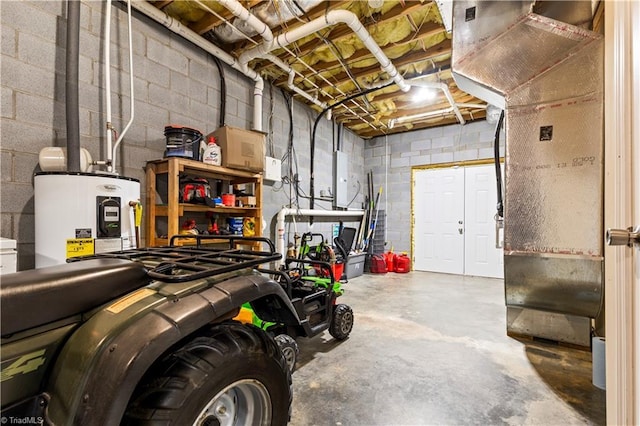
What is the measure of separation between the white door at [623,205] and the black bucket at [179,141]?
275 cm

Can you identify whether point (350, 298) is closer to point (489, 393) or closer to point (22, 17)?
point (489, 393)

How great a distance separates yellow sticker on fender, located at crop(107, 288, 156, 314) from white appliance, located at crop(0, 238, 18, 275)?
3.57 feet

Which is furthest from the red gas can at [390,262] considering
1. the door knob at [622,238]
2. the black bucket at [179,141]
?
the door knob at [622,238]

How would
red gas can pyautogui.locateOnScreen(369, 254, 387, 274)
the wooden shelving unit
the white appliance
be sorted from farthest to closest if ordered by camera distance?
red gas can pyautogui.locateOnScreen(369, 254, 387, 274), the wooden shelving unit, the white appliance

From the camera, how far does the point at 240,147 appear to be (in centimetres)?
292

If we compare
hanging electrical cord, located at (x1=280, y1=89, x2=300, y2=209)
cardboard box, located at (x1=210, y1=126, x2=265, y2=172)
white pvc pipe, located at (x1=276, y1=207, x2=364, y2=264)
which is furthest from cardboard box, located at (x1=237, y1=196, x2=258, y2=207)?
hanging electrical cord, located at (x1=280, y1=89, x2=300, y2=209)

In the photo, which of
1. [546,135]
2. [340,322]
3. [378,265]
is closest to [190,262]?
[340,322]

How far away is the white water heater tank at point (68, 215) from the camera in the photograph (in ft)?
5.77

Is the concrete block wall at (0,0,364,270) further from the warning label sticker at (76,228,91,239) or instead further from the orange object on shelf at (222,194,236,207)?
the orange object on shelf at (222,194,236,207)

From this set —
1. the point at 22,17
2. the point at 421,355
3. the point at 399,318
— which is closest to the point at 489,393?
the point at 421,355

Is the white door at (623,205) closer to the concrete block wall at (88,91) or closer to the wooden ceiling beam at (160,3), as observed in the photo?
the wooden ceiling beam at (160,3)

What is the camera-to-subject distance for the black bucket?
250 cm

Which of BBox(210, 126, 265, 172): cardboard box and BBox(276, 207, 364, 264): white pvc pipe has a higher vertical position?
BBox(210, 126, 265, 172): cardboard box

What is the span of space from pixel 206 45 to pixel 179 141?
1171 mm
